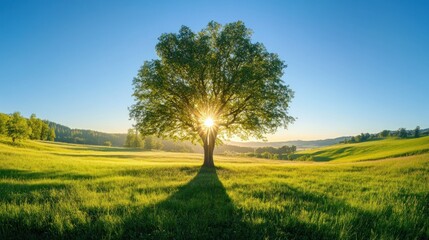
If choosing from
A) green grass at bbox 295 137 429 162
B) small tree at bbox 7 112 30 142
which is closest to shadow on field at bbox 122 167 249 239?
green grass at bbox 295 137 429 162

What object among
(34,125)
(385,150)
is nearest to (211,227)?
(385,150)

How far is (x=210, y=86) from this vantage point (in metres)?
24.8

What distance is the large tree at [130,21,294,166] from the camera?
2273cm

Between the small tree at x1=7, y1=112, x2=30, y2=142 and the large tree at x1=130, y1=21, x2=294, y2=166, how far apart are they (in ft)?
206

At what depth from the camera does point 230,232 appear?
4.54 metres

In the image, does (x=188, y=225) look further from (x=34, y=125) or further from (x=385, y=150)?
(x=34, y=125)

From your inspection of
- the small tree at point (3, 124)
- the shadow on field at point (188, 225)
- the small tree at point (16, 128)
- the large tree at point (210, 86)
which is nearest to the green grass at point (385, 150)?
the large tree at point (210, 86)

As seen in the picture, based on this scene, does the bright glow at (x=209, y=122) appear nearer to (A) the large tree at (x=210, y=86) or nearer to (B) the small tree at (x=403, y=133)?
(A) the large tree at (x=210, y=86)

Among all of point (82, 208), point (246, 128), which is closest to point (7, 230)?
point (82, 208)

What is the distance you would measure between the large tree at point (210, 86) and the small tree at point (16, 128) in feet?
206

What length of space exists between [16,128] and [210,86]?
6950 centimetres

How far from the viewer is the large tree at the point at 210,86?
74.6 ft

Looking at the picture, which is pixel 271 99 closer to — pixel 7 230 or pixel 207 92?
pixel 207 92

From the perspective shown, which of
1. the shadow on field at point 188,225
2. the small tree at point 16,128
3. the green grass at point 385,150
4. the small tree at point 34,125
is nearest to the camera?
the shadow on field at point 188,225
